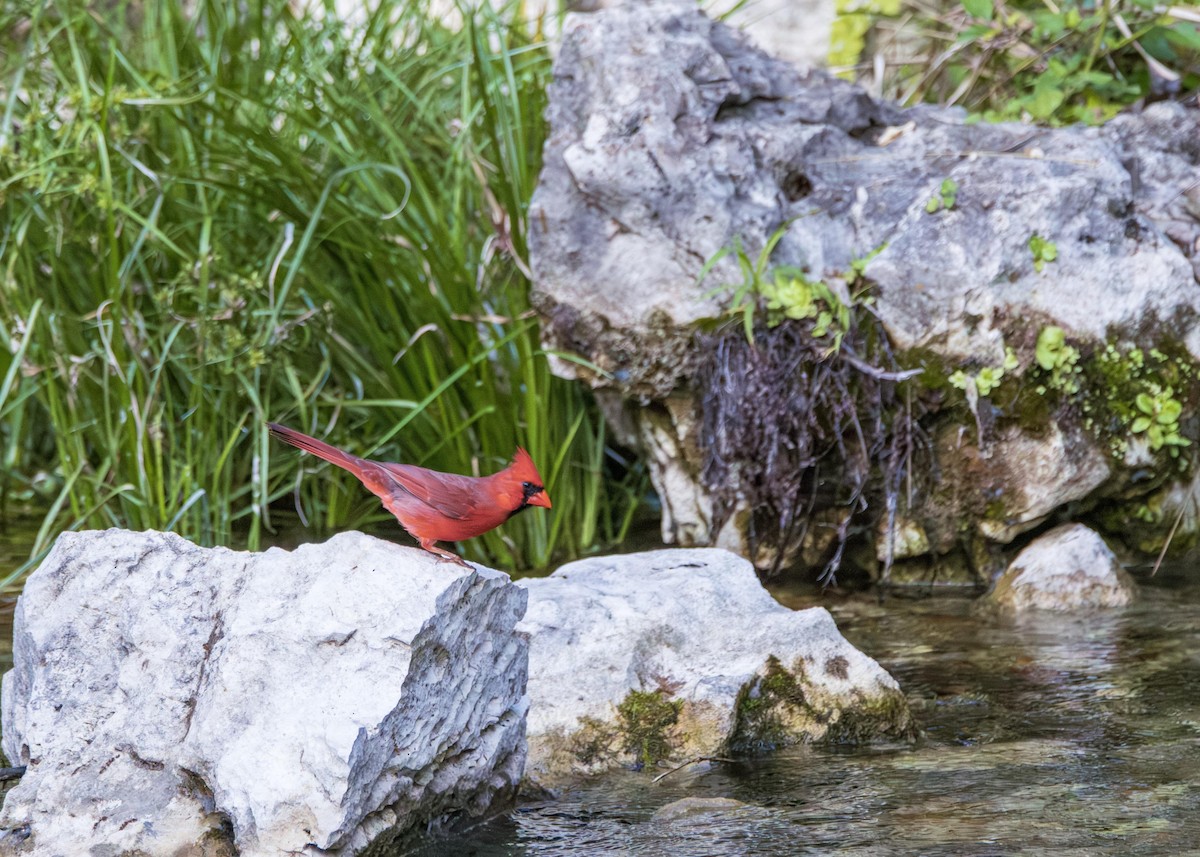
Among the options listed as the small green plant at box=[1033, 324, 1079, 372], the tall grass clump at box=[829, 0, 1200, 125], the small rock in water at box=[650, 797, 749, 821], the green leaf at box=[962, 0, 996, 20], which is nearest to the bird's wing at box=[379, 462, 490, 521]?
the small rock in water at box=[650, 797, 749, 821]

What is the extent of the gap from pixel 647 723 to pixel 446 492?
2.60 feet

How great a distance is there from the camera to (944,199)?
167 inches

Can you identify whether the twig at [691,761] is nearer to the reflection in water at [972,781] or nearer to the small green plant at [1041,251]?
the reflection in water at [972,781]

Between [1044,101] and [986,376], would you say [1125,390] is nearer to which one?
[986,376]

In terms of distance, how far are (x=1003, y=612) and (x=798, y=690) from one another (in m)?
1.33

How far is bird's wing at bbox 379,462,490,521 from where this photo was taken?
254 centimetres

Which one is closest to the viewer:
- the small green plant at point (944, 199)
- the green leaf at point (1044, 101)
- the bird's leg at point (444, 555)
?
the bird's leg at point (444, 555)

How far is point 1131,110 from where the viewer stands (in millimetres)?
5074

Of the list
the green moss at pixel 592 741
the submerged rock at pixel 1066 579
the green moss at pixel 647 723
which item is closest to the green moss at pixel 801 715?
the green moss at pixel 647 723

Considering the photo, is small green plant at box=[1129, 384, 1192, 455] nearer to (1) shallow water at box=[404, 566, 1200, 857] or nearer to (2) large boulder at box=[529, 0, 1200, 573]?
(2) large boulder at box=[529, 0, 1200, 573]

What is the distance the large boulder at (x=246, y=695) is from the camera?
2.15 metres

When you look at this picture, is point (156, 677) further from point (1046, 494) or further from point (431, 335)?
point (1046, 494)

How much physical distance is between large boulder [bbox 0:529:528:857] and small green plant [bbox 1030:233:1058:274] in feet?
8.06

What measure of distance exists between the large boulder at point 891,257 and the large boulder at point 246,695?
206cm
